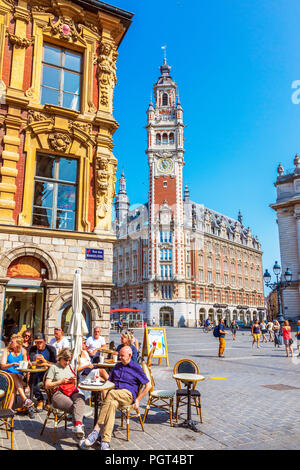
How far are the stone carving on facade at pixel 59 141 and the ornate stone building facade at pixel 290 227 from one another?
32412mm

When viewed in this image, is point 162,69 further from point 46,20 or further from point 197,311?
point 46,20

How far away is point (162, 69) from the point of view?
66.7 meters

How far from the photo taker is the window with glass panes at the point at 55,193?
11.3m

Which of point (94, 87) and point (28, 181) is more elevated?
point (94, 87)

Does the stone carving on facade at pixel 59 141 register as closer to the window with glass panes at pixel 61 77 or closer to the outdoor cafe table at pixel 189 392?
the window with glass panes at pixel 61 77

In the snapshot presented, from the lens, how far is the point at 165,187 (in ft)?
193

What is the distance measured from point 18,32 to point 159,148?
163 ft

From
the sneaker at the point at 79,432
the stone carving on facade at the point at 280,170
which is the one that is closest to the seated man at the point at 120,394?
the sneaker at the point at 79,432

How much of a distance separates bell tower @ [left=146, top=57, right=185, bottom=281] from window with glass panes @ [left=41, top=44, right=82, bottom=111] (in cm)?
4501

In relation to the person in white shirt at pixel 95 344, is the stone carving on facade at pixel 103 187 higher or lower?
higher

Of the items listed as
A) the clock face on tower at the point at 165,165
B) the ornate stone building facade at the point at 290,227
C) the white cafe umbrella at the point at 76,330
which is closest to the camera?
the white cafe umbrella at the point at 76,330

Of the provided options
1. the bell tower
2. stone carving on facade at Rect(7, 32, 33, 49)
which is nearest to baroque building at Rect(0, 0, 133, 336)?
stone carving on facade at Rect(7, 32, 33, 49)
